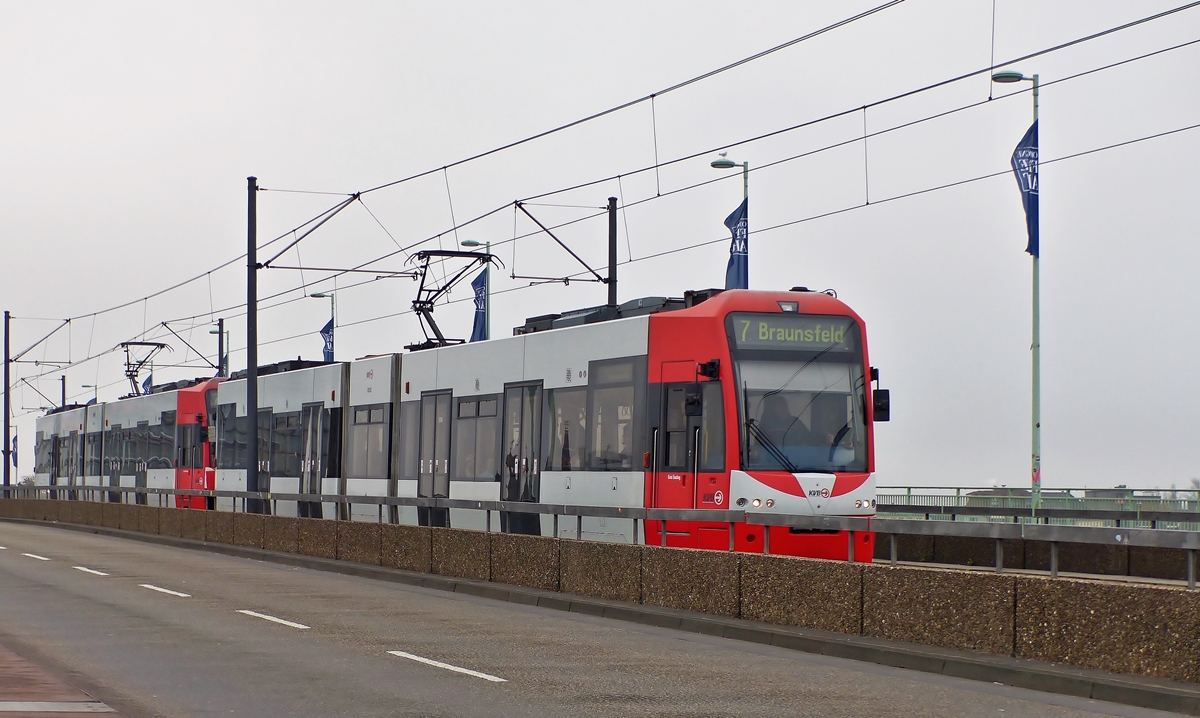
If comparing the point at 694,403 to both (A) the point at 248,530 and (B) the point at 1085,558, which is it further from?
(A) the point at 248,530

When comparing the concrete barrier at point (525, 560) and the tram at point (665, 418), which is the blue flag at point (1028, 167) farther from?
the concrete barrier at point (525, 560)

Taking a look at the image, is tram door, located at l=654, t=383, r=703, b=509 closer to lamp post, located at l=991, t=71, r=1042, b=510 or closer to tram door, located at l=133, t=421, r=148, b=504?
lamp post, located at l=991, t=71, r=1042, b=510

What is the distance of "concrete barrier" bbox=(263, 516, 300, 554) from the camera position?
2855cm

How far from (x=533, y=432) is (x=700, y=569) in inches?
332

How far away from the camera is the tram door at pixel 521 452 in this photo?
24.6 meters

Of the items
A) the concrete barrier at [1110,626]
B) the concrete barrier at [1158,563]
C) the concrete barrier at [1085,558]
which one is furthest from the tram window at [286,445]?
the concrete barrier at [1110,626]

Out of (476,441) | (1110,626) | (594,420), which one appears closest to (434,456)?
(476,441)

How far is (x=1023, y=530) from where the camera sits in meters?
12.5

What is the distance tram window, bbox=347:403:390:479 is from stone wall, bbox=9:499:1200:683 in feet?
15.6

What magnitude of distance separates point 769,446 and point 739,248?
12.3 metres

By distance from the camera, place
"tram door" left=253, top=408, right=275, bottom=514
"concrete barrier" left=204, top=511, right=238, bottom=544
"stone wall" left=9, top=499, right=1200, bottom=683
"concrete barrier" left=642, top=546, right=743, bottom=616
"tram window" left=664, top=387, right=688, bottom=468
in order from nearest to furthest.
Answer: "stone wall" left=9, top=499, right=1200, bottom=683 → "concrete barrier" left=642, top=546, right=743, bottom=616 → "tram window" left=664, top=387, right=688, bottom=468 → "concrete barrier" left=204, top=511, right=238, bottom=544 → "tram door" left=253, top=408, right=275, bottom=514

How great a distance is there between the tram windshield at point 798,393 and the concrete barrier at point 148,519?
70.2ft

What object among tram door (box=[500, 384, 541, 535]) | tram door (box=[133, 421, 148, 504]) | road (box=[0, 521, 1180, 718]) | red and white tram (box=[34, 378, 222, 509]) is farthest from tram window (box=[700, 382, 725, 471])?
tram door (box=[133, 421, 148, 504])

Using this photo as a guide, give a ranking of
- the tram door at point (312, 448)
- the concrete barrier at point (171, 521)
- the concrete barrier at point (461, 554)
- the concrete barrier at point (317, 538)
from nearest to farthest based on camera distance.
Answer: the concrete barrier at point (461, 554) < the concrete barrier at point (317, 538) < the tram door at point (312, 448) < the concrete barrier at point (171, 521)
